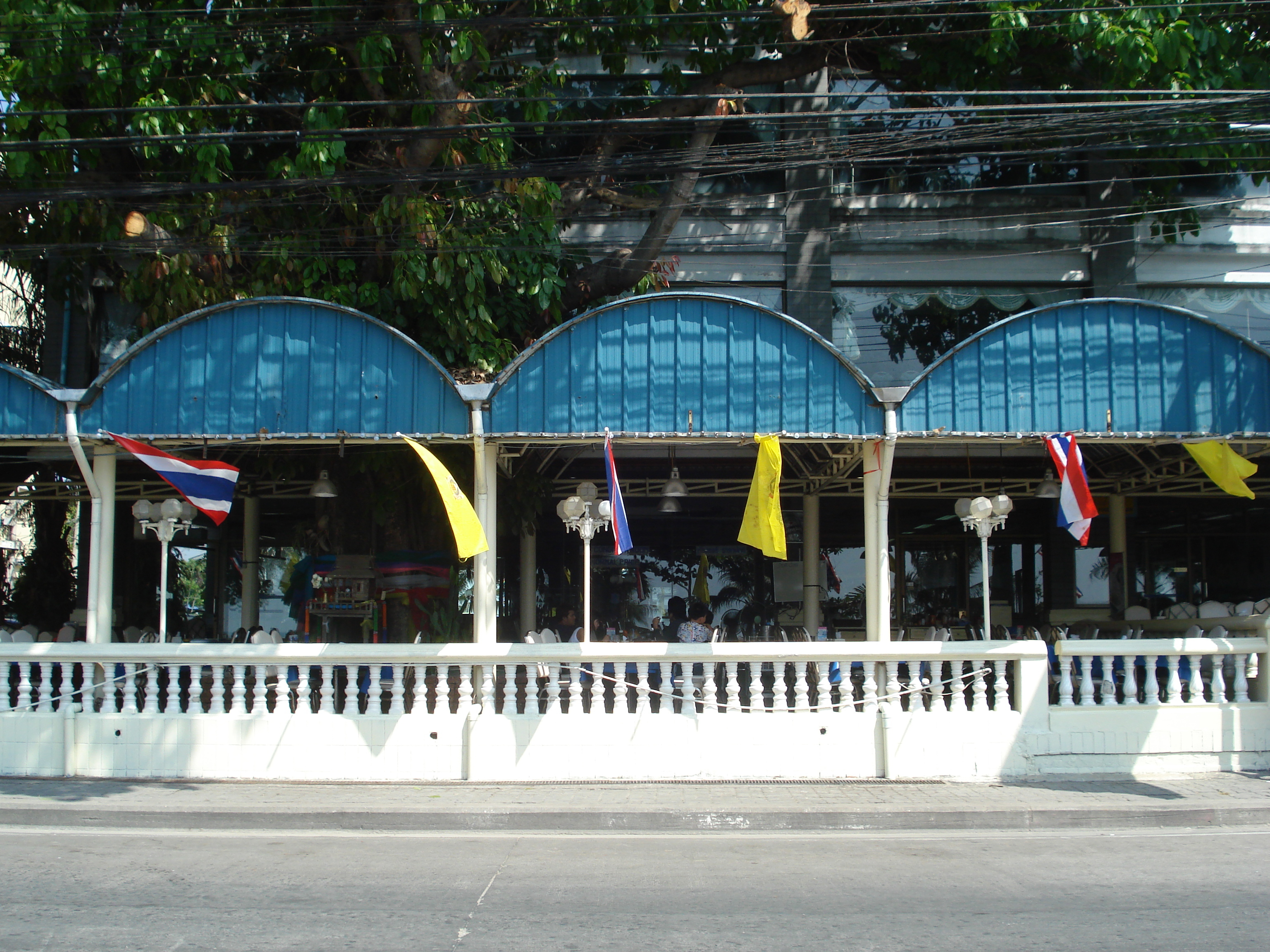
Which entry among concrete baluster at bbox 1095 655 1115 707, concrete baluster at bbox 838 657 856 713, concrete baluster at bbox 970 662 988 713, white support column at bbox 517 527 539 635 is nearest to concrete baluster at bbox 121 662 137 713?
white support column at bbox 517 527 539 635

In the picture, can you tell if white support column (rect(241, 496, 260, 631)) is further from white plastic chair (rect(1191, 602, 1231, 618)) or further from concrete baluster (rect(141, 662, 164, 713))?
white plastic chair (rect(1191, 602, 1231, 618))

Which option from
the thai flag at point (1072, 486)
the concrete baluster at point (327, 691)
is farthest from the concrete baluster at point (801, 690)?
the concrete baluster at point (327, 691)

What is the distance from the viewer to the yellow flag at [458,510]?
29.0ft

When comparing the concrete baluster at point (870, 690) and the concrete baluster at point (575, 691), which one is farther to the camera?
the concrete baluster at point (870, 690)


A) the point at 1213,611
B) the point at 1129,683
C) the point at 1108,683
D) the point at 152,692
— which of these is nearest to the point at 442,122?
the point at 152,692

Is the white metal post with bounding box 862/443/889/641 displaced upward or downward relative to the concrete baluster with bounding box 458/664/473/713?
upward

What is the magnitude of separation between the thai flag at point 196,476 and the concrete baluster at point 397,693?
222 cm

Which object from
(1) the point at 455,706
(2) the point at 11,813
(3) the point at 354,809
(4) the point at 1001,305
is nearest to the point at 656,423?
(1) the point at 455,706

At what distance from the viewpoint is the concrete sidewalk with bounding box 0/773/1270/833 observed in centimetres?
792

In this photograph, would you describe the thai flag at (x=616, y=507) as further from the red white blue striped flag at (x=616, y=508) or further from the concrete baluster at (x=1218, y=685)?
the concrete baluster at (x=1218, y=685)

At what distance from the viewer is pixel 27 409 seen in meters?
9.48

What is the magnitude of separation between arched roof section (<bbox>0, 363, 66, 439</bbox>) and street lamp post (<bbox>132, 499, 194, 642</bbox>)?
1.29m

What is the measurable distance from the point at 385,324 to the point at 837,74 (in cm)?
925

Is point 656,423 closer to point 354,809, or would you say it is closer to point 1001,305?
point 354,809
